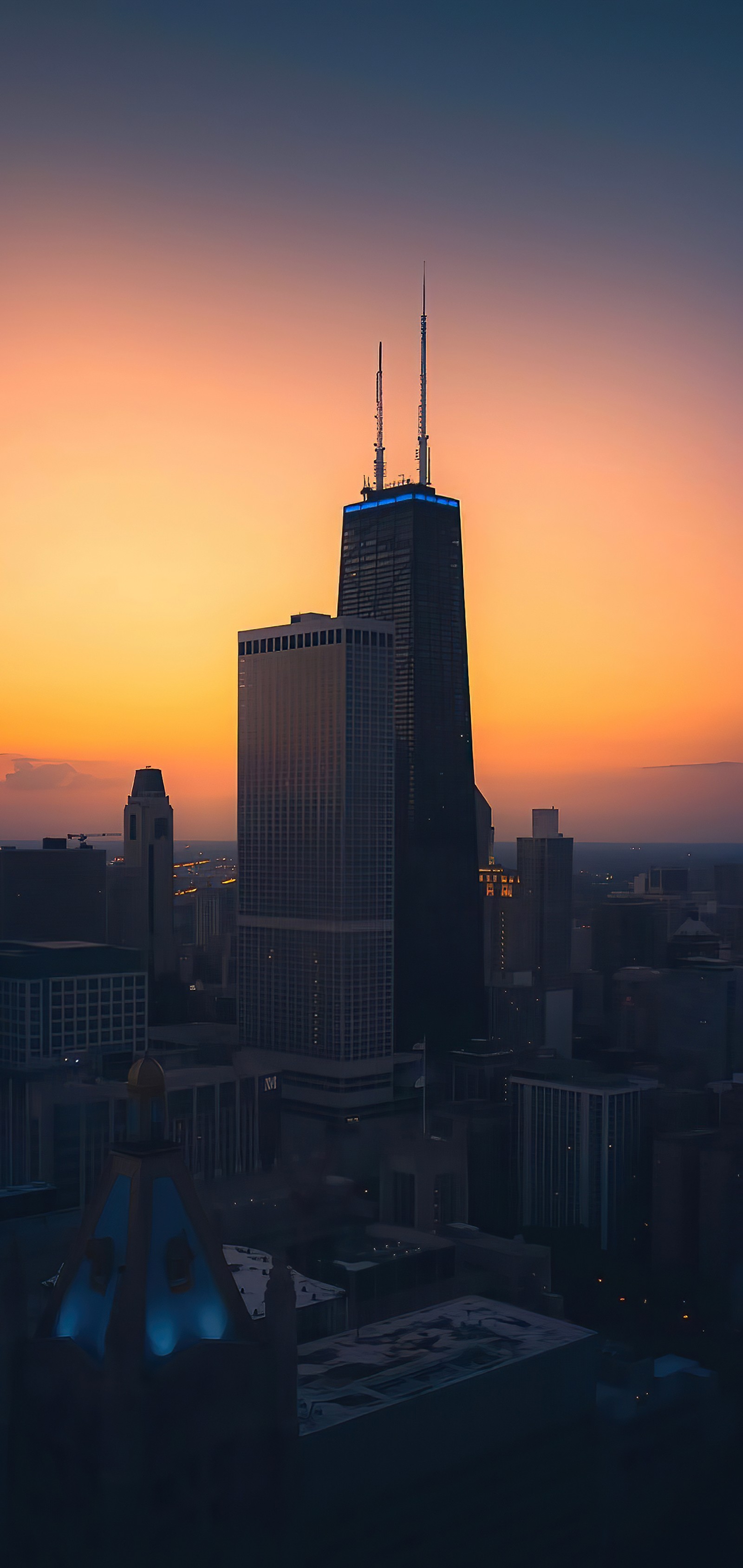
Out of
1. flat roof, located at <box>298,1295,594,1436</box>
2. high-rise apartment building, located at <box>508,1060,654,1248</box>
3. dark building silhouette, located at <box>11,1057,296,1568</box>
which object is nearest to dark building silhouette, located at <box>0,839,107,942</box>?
high-rise apartment building, located at <box>508,1060,654,1248</box>

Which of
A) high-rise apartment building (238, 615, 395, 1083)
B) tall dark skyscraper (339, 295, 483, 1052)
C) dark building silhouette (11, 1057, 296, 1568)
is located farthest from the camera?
tall dark skyscraper (339, 295, 483, 1052)

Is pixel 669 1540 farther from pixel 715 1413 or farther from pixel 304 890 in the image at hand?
pixel 304 890

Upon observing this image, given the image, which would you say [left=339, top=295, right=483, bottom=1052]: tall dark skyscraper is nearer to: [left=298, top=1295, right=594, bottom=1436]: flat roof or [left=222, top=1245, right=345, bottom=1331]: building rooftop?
[left=222, top=1245, right=345, bottom=1331]: building rooftop

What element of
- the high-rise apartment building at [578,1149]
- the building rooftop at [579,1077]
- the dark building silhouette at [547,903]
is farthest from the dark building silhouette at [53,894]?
the high-rise apartment building at [578,1149]

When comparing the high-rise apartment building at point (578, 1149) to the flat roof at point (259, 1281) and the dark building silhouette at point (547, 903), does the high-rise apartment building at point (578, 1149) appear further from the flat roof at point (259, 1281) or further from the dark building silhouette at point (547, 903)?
the dark building silhouette at point (547, 903)

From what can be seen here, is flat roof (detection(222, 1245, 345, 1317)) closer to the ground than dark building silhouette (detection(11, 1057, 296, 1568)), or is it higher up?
closer to the ground

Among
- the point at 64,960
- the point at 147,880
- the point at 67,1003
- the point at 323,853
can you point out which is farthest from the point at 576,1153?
the point at 147,880

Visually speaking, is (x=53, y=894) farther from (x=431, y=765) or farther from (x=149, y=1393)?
(x=149, y=1393)
